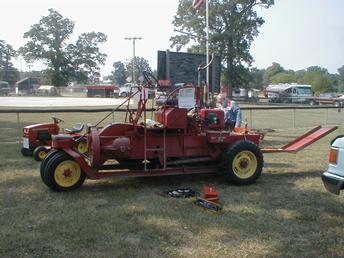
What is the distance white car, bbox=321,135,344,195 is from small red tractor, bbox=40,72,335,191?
2.11 m

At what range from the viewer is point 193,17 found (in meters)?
53.0

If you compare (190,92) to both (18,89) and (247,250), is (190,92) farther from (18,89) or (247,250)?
(18,89)

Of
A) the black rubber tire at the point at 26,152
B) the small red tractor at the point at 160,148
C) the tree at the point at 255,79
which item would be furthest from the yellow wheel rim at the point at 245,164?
the tree at the point at 255,79

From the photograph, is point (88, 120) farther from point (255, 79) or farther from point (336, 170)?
point (255, 79)

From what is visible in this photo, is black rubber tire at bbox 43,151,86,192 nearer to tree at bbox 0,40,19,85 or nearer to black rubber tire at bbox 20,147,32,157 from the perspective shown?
black rubber tire at bbox 20,147,32,157

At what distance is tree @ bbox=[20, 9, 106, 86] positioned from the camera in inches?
3172

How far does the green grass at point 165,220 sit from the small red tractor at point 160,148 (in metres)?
0.27

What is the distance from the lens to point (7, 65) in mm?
115000

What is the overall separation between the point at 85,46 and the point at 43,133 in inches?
3041

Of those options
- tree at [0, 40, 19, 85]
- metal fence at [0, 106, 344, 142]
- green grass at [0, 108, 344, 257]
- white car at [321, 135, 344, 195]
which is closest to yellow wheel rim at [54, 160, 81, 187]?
green grass at [0, 108, 344, 257]

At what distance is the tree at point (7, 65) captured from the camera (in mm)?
111812

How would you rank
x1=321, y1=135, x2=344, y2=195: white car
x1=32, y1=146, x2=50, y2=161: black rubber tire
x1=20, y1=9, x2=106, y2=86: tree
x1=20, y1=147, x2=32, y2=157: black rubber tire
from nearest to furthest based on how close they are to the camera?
1. x1=321, y1=135, x2=344, y2=195: white car
2. x1=32, y1=146, x2=50, y2=161: black rubber tire
3. x1=20, y1=147, x2=32, y2=157: black rubber tire
4. x1=20, y1=9, x2=106, y2=86: tree

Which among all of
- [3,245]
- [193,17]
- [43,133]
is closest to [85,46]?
[193,17]

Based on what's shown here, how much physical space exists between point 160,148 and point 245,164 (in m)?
1.52
